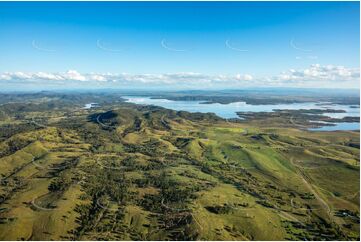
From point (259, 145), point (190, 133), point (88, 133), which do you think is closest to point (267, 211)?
point (259, 145)

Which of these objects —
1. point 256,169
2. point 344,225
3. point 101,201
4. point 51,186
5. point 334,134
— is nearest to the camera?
point 344,225

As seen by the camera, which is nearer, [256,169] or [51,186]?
[51,186]

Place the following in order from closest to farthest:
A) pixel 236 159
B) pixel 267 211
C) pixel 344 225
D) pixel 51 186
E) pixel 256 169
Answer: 1. pixel 344 225
2. pixel 267 211
3. pixel 51 186
4. pixel 256 169
5. pixel 236 159

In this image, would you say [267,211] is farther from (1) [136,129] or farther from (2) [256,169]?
(1) [136,129]

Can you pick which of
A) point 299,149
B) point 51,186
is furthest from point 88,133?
point 299,149

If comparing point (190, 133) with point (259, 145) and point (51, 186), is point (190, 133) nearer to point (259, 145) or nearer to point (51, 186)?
point (259, 145)

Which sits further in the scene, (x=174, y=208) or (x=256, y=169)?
(x=256, y=169)
